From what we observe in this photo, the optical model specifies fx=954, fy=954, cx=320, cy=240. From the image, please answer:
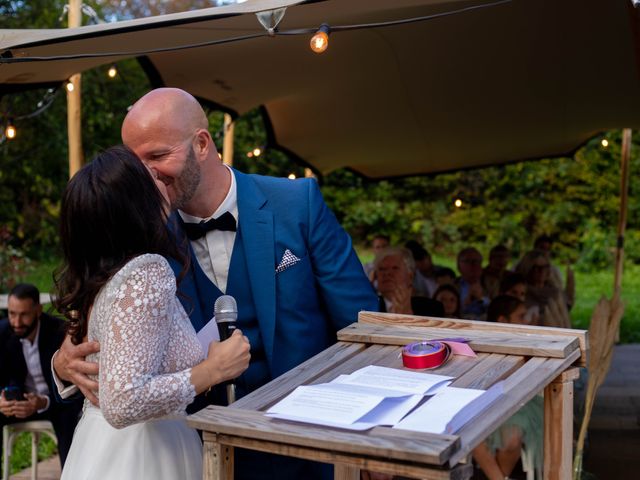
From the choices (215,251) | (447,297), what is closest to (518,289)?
(447,297)

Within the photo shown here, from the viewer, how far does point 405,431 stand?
161cm

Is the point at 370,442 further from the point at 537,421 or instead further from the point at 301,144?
the point at 301,144

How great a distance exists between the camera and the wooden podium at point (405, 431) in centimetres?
157

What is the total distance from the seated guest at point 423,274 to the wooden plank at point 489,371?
21.7 feet

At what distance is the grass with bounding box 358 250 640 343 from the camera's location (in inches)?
487

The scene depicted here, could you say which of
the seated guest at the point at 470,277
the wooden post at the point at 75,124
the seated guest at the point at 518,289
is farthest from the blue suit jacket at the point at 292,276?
the seated guest at the point at 470,277

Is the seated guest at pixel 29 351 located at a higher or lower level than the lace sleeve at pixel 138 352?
lower

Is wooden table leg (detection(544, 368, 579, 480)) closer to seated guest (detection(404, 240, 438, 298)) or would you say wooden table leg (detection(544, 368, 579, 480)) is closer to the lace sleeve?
the lace sleeve

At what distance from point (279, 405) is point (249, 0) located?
6.61ft

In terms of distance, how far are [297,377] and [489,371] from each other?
0.40 m

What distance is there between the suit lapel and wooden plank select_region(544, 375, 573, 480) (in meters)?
0.81

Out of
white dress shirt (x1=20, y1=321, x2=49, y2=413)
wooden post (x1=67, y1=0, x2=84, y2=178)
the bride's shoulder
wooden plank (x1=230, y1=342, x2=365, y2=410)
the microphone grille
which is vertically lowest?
white dress shirt (x1=20, y1=321, x2=49, y2=413)

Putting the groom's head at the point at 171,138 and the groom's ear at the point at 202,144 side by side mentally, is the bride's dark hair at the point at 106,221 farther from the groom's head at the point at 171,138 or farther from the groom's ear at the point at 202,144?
the groom's ear at the point at 202,144

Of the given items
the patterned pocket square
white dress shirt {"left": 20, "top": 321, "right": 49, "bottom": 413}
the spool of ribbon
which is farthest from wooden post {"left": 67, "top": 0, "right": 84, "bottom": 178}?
the spool of ribbon
